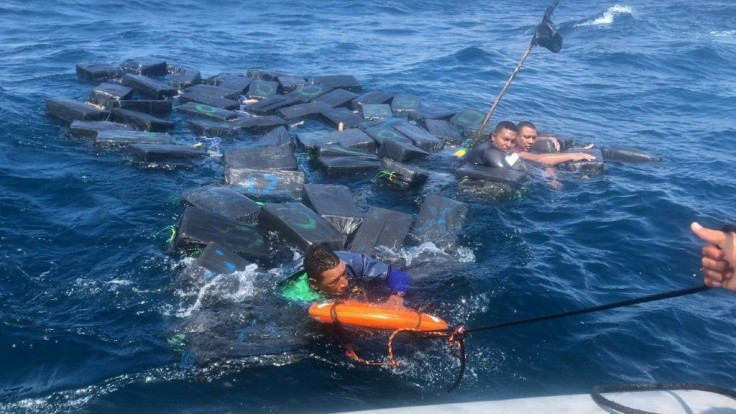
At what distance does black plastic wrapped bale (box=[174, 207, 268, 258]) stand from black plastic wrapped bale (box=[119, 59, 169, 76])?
28.2 ft

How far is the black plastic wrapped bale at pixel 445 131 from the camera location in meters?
11.4

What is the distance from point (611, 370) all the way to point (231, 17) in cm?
2388

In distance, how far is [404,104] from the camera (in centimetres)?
1320

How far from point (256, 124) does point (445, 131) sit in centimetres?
370

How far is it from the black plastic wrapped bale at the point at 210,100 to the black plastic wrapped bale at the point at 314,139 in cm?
241

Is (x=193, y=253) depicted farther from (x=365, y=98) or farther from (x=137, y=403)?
(x=365, y=98)

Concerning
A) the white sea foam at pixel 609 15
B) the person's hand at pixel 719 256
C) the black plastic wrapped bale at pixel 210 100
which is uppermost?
the person's hand at pixel 719 256

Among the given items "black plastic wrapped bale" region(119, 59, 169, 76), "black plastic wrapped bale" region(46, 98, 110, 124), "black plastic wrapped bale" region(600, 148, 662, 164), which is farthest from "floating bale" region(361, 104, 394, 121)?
"black plastic wrapped bale" region(119, 59, 169, 76)

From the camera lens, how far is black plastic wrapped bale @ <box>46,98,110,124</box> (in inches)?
425

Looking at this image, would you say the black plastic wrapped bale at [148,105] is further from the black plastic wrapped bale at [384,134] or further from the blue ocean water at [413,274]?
the black plastic wrapped bale at [384,134]

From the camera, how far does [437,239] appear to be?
757cm

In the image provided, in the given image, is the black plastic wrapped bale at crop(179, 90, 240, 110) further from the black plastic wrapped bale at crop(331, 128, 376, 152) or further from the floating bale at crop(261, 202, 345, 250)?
the floating bale at crop(261, 202, 345, 250)

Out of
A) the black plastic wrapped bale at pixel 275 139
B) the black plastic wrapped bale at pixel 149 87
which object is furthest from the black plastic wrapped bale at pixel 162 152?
the black plastic wrapped bale at pixel 149 87

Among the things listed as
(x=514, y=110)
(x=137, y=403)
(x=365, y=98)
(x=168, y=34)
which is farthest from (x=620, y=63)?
(x=137, y=403)
